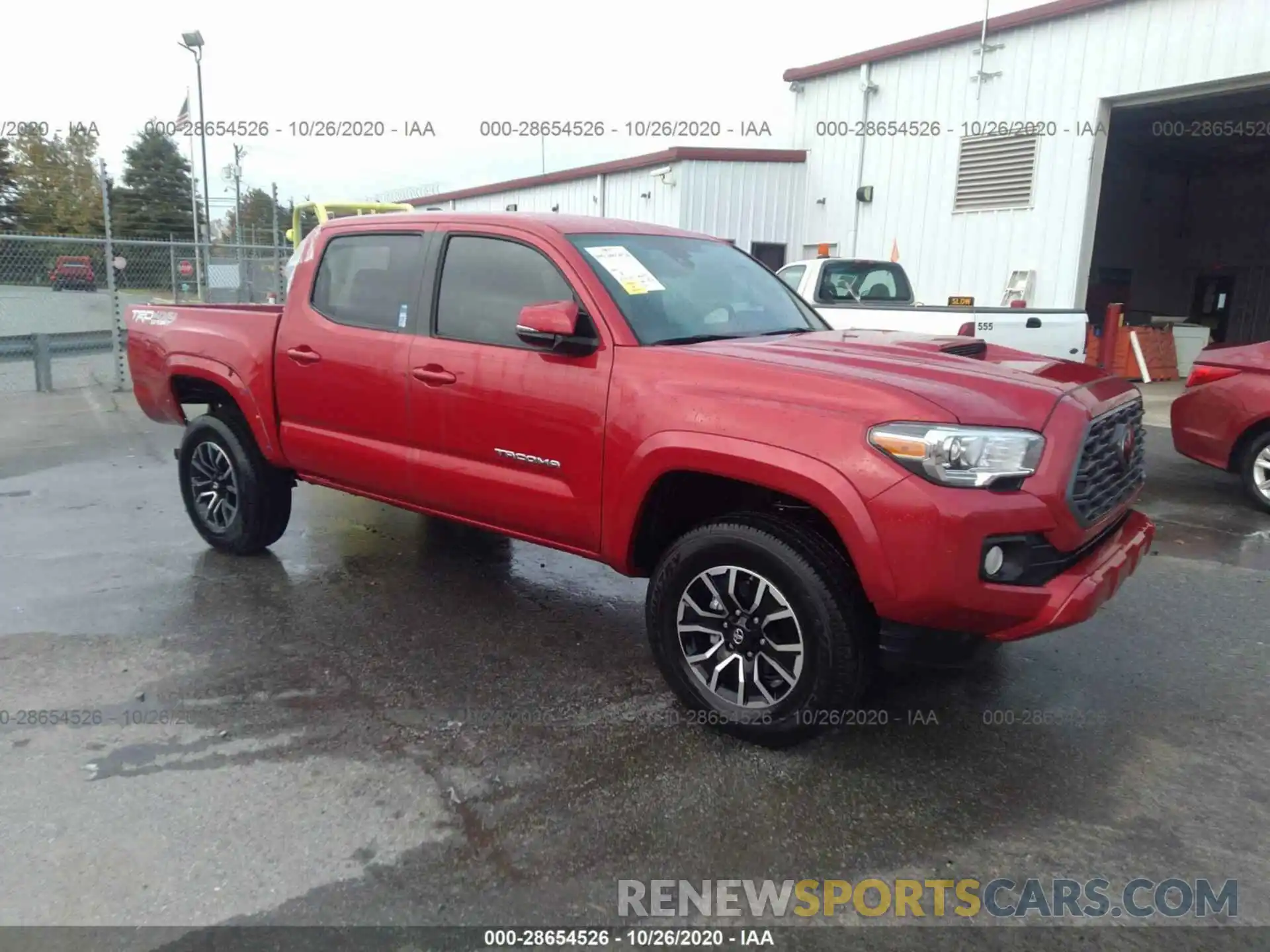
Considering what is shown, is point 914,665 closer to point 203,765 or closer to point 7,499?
point 203,765

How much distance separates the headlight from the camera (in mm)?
2838

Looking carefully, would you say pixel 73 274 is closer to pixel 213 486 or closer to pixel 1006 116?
pixel 213 486

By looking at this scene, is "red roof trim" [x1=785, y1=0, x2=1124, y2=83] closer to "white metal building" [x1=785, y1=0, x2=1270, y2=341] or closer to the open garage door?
"white metal building" [x1=785, y1=0, x2=1270, y2=341]

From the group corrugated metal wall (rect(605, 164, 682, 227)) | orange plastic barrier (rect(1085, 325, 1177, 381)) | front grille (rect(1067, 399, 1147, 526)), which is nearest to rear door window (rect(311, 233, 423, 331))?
Answer: front grille (rect(1067, 399, 1147, 526))

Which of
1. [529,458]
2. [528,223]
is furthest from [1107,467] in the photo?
[528,223]

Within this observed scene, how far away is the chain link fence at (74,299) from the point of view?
11.8 m

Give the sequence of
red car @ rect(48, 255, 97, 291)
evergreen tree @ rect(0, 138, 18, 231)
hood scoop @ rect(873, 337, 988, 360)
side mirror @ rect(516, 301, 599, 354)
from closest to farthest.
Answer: side mirror @ rect(516, 301, 599, 354), hood scoop @ rect(873, 337, 988, 360), red car @ rect(48, 255, 97, 291), evergreen tree @ rect(0, 138, 18, 231)

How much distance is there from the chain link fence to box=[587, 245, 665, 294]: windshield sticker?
27.4 feet

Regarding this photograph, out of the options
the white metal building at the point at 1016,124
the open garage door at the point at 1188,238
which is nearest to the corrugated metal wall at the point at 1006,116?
the white metal building at the point at 1016,124

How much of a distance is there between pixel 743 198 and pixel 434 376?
1449cm

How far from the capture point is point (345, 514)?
660 cm

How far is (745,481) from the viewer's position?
3230 millimetres

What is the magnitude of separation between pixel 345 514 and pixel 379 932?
4.51 meters

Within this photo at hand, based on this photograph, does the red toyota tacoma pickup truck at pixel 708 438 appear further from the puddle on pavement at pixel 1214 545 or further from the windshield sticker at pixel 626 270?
the puddle on pavement at pixel 1214 545
